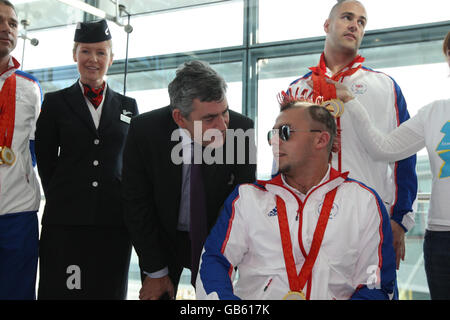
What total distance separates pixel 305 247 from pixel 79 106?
1.28 meters

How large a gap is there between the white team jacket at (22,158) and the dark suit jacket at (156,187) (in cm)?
56

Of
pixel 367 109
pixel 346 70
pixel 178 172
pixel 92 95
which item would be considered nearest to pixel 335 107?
pixel 367 109

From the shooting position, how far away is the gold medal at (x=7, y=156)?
6.24 ft

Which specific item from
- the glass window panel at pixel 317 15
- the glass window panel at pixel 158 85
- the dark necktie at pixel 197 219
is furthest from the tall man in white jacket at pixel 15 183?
the glass window panel at pixel 317 15

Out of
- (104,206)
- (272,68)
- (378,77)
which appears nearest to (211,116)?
(104,206)

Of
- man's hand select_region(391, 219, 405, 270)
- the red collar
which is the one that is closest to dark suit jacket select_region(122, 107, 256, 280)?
the red collar

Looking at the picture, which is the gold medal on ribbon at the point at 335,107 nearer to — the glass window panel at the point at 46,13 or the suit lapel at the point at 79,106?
the suit lapel at the point at 79,106

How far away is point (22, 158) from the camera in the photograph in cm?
202

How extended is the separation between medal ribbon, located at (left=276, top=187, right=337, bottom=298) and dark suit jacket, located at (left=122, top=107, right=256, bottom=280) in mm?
432

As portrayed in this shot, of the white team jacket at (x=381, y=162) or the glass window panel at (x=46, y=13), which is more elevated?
the glass window panel at (x=46, y=13)

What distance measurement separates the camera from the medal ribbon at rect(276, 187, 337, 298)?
133 cm

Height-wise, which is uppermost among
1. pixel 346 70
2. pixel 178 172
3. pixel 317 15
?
pixel 317 15

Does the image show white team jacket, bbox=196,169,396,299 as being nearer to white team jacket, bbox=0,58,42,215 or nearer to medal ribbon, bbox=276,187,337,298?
medal ribbon, bbox=276,187,337,298

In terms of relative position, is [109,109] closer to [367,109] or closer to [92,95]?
[92,95]
